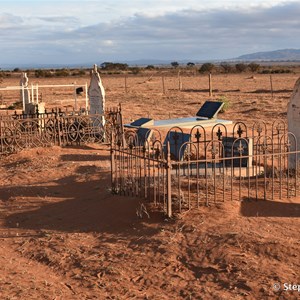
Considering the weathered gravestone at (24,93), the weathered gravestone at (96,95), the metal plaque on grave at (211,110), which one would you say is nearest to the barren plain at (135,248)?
the weathered gravestone at (96,95)

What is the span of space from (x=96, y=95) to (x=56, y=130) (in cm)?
193

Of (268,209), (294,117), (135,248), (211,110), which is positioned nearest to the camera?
(135,248)

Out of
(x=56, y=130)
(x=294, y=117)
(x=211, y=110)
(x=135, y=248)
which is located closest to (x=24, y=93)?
(x=211, y=110)

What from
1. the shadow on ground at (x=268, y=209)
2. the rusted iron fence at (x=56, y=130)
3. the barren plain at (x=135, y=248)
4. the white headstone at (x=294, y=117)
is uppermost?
the white headstone at (x=294, y=117)

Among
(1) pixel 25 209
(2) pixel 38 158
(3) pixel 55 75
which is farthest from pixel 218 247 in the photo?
(3) pixel 55 75

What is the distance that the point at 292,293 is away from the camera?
4965 millimetres

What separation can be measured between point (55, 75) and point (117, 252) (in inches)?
2825

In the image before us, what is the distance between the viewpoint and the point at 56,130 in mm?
14086

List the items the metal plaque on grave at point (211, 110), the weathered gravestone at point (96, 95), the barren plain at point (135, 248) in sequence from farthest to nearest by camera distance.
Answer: the metal plaque on grave at point (211, 110), the weathered gravestone at point (96, 95), the barren plain at point (135, 248)

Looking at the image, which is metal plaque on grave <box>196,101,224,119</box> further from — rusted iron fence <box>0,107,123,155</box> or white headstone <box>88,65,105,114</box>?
white headstone <box>88,65,105,114</box>

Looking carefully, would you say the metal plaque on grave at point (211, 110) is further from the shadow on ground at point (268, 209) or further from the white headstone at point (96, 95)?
the shadow on ground at point (268, 209)

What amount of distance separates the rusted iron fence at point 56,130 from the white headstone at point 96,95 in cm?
32

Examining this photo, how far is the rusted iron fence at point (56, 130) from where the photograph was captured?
13.5 meters

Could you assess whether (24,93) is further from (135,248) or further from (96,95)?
(135,248)
